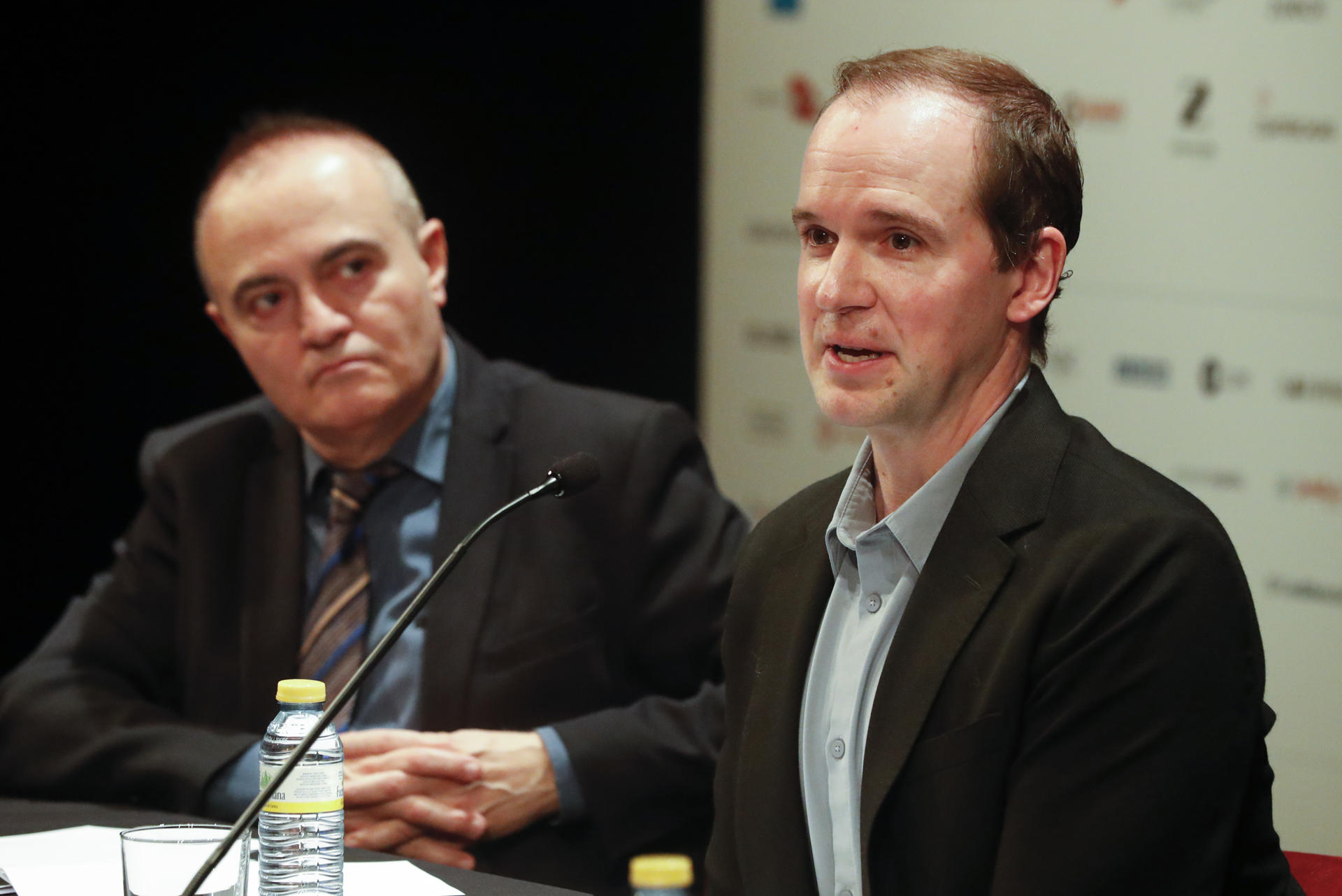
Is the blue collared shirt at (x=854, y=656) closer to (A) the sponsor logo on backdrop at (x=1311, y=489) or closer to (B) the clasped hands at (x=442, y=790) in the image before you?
(B) the clasped hands at (x=442, y=790)

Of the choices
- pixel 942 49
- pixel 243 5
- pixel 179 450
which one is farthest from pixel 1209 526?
pixel 243 5

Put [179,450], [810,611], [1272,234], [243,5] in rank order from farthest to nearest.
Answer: [243,5] < [1272,234] < [179,450] < [810,611]

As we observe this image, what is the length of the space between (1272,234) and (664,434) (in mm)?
1626

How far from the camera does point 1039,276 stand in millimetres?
1727

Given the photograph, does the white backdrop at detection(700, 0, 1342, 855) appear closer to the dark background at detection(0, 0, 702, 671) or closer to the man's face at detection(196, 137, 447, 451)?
the dark background at detection(0, 0, 702, 671)

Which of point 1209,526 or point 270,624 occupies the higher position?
point 1209,526

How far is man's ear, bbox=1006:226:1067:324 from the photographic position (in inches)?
67.4

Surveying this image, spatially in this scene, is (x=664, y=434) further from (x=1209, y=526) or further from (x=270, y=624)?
(x=1209, y=526)

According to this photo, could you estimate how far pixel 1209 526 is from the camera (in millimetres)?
1525

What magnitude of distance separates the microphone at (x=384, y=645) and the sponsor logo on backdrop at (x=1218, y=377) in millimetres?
2200

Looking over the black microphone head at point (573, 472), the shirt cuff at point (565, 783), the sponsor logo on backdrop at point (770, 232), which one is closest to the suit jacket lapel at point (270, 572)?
the shirt cuff at point (565, 783)

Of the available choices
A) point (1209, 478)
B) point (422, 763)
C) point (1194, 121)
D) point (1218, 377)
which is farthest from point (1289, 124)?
point (422, 763)

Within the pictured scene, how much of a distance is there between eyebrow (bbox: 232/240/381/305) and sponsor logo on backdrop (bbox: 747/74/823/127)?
163cm

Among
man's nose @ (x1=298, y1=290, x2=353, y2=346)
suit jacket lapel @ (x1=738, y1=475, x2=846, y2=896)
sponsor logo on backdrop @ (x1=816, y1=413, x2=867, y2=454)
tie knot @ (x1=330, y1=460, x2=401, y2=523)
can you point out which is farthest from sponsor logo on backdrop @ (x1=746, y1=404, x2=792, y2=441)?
suit jacket lapel @ (x1=738, y1=475, x2=846, y2=896)
